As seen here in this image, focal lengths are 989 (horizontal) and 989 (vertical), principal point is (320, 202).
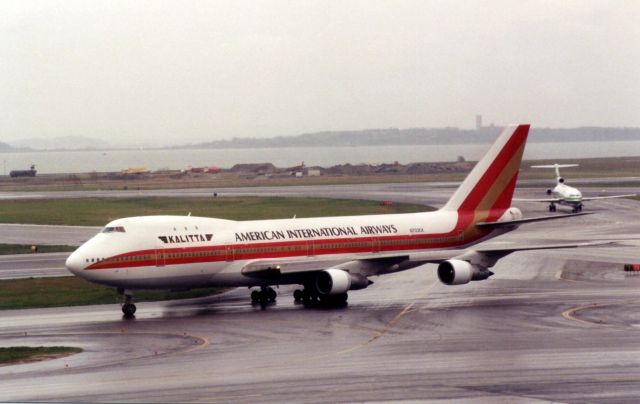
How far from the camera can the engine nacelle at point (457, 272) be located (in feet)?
169

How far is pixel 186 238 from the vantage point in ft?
165

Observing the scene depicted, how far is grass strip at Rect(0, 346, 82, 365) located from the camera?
1492 inches

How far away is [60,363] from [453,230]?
2696 centimetres

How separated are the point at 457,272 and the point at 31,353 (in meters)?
22.4

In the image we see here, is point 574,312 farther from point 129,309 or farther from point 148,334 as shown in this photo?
point 129,309

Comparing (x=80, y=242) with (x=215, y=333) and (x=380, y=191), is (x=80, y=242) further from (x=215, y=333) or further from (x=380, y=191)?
(x=380, y=191)

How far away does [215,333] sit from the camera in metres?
43.0

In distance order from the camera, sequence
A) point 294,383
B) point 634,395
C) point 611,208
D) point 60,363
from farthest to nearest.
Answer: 1. point 611,208
2. point 60,363
3. point 294,383
4. point 634,395

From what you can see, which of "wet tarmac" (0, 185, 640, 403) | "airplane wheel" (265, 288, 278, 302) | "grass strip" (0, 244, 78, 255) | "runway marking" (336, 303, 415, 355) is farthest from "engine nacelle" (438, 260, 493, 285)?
"grass strip" (0, 244, 78, 255)

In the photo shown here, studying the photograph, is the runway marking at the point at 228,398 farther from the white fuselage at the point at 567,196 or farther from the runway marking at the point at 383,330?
the white fuselage at the point at 567,196

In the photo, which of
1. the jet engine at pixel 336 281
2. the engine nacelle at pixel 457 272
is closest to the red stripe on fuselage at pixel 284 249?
the jet engine at pixel 336 281

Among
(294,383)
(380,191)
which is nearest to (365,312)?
(294,383)

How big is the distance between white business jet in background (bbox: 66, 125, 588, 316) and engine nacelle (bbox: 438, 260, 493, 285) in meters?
0.05

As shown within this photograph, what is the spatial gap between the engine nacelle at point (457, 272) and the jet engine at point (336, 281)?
4.10 metres
